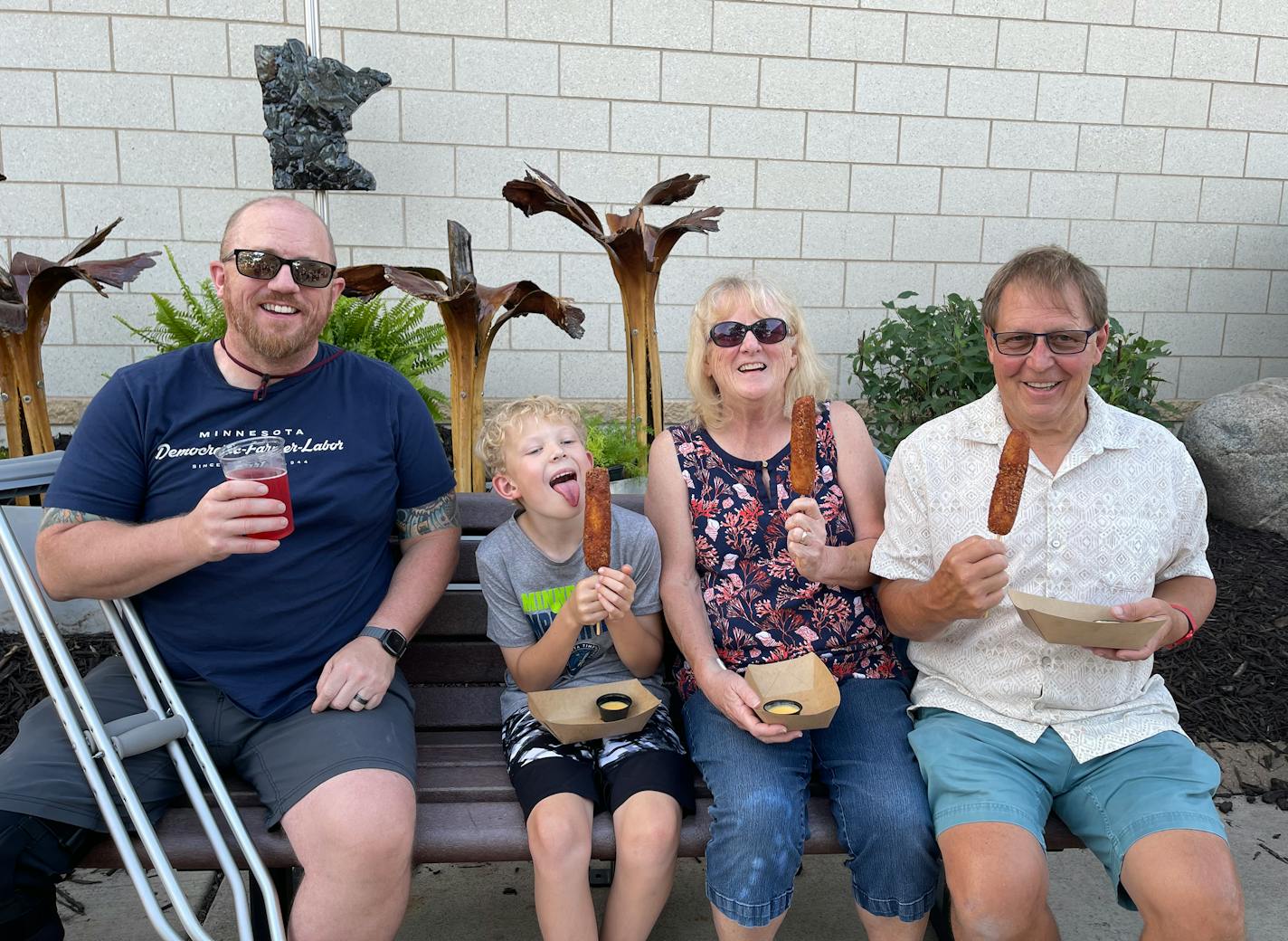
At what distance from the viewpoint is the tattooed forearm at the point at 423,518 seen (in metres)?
2.74

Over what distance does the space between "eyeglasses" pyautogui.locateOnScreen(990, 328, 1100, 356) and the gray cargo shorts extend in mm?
1846

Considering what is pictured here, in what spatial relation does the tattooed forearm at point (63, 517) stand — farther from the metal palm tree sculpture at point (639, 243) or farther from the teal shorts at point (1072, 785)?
the metal palm tree sculpture at point (639, 243)

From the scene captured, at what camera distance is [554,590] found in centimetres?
257

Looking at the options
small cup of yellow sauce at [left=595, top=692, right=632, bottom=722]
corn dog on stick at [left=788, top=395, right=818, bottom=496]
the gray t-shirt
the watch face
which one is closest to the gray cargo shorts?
the watch face

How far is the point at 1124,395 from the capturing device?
4.85 meters

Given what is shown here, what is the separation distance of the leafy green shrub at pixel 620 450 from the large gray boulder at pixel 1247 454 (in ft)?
12.3

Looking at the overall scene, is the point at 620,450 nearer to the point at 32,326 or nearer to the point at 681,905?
the point at 681,905

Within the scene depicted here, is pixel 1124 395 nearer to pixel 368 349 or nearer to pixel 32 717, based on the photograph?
pixel 368 349

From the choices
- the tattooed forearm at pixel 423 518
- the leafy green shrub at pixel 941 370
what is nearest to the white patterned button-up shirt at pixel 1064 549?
the tattooed forearm at pixel 423 518

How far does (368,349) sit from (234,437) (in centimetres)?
252

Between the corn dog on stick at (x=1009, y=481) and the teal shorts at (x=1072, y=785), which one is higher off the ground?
the corn dog on stick at (x=1009, y=481)

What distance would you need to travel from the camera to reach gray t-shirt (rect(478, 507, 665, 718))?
257 centimetres

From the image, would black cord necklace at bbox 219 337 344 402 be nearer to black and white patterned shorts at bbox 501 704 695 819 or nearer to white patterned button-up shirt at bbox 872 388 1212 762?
black and white patterned shorts at bbox 501 704 695 819

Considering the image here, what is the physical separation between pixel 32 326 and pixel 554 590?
308cm
